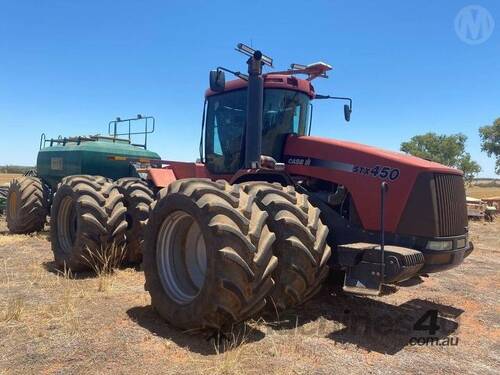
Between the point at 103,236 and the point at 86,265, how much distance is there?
1.73 ft

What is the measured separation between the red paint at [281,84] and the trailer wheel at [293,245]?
2.11 meters

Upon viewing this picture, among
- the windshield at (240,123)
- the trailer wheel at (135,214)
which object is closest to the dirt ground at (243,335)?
the trailer wheel at (135,214)

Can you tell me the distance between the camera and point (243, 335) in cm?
414

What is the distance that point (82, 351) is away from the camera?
3.82 m

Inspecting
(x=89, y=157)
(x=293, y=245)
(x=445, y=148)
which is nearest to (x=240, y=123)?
(x=293, y=245)

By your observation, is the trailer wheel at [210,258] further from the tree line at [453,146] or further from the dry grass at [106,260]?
the tree line at [453,146]

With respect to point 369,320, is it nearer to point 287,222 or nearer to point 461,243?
point 461,243

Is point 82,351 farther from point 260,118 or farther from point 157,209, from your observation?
point 260,118

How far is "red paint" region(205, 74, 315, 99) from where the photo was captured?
625 cm

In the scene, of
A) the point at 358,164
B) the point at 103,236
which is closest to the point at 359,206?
the point at 358,164

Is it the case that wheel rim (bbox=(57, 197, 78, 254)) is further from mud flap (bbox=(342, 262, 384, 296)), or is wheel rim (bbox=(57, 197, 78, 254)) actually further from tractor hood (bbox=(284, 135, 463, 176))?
mud flap (bbox=(342, 262, 384, 296))

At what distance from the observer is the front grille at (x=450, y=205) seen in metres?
4.79

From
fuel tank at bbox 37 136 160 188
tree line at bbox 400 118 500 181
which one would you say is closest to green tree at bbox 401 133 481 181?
tree line at bbox 400 118 500 181

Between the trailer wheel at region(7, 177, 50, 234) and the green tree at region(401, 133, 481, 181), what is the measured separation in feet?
177
